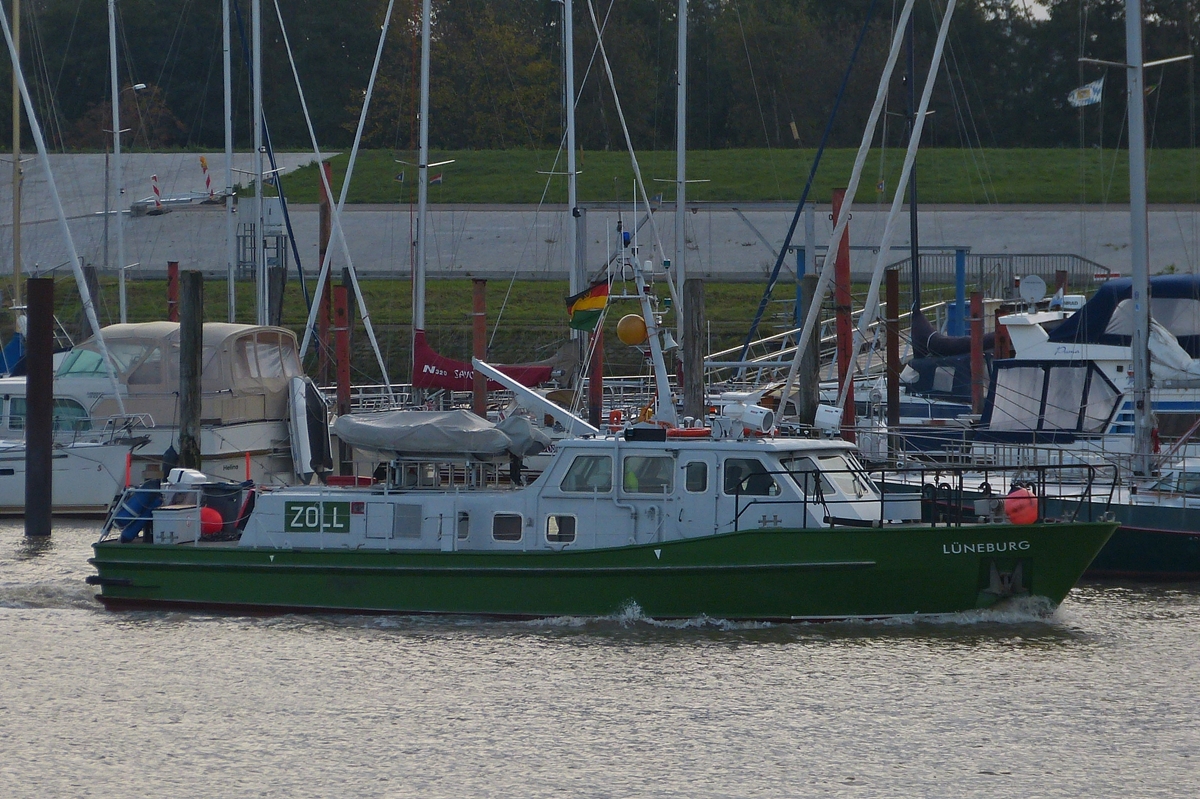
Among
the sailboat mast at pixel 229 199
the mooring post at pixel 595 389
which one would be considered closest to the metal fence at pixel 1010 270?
the mooring post at pixel 595 389

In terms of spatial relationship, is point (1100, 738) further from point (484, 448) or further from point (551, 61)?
point (551, 61)

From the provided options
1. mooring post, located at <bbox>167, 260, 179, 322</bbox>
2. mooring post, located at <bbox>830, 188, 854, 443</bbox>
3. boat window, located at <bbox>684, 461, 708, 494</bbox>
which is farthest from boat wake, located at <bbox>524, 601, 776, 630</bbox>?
mooring post, located at <bbox>167, 260, 179, 322</bbox>

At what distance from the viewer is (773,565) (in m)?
14.5

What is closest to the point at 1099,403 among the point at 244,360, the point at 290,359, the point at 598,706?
the point at 598,706

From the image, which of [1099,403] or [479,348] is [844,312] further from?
[479,348]

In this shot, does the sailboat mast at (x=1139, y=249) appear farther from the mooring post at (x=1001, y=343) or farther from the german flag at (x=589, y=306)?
the german flag at (x=589, y=306)

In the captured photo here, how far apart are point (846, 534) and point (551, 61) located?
1438 inches

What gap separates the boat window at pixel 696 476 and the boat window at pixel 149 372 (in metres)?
12.4

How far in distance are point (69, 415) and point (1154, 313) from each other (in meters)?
18.1

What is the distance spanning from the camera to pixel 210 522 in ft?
55.4

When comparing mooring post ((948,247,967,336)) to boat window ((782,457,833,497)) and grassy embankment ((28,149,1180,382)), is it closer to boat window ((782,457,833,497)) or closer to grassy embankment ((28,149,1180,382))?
grassy embankment ((28,149,1180,382))

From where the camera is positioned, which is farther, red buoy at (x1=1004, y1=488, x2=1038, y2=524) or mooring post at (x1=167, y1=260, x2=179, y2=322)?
mooring post at (x1=167, y1=260, x2=179, y2=322)

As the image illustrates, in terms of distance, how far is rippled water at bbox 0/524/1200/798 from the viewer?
35.7 feet

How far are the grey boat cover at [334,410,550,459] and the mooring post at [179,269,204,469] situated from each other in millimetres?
5535
